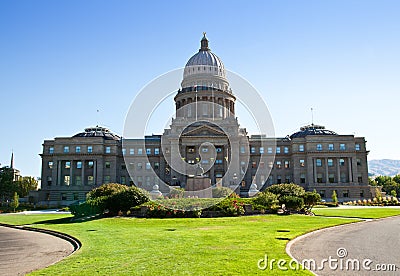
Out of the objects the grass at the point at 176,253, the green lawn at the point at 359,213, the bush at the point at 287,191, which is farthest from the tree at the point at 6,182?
the grass at the point at 176,253

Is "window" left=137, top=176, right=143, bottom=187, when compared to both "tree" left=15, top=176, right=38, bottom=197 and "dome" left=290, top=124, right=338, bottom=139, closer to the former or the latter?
"tree" left=15, top=176, right=38, bottom=197

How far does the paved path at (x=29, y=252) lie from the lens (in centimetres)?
1562

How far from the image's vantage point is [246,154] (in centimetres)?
9412

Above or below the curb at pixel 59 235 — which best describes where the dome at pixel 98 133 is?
above

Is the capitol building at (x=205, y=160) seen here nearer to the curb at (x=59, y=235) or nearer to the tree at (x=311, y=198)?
the tree at (x=311, y=198)

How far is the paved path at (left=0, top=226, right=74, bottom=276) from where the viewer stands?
51.3ft

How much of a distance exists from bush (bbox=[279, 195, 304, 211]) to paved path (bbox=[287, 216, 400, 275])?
1570cm

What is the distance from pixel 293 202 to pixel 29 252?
97.4 feet

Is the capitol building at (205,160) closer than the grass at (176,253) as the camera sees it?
No

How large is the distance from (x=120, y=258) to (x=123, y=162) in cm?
8355

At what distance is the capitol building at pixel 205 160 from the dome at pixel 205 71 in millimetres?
8305

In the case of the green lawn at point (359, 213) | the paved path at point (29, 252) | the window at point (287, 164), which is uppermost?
the window at point (287, 164)

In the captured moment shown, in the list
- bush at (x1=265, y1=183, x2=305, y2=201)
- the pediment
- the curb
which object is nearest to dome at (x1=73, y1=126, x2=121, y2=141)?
the pediment

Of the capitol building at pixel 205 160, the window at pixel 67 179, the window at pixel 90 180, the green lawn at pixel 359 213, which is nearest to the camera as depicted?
the green lawn at pixel 359 213
